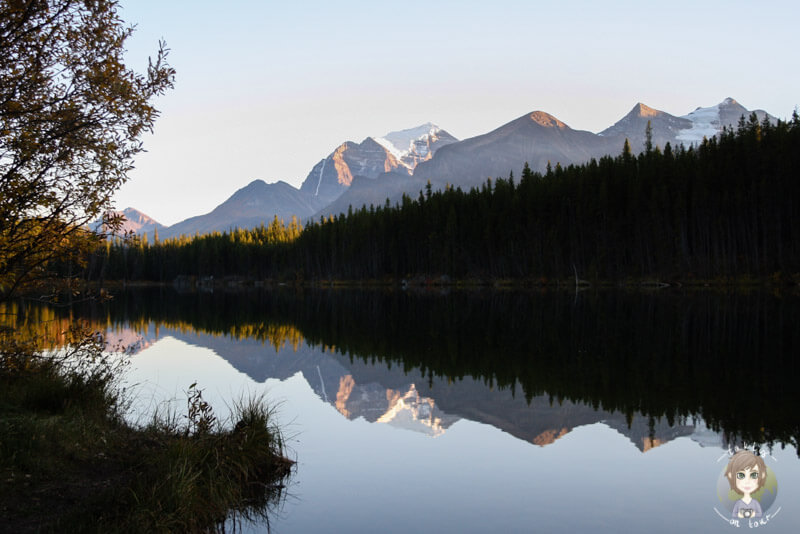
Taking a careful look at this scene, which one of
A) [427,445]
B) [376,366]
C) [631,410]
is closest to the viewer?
[427,445]

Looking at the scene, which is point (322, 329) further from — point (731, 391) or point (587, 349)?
point (731, 391)

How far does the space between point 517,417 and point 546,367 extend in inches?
236

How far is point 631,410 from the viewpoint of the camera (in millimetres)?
13875

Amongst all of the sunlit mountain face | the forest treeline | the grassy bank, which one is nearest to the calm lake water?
the sunlit mountain face

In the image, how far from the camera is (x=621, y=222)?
260 ft

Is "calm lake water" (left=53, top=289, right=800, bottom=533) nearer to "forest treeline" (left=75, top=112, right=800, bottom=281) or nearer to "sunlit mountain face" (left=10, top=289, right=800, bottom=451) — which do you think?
"sunlit mountain face" (left=10, top=289, right=800, bottom=451)

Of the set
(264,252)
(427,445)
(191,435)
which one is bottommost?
(427,445)

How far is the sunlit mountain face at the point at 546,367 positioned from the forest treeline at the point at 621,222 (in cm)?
2210

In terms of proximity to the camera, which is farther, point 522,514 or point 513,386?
point 513,386

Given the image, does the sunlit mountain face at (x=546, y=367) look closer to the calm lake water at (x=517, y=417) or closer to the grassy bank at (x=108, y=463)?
the calm lake water at (x=517, y=417)

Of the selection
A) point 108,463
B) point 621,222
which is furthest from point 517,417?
point 621,222

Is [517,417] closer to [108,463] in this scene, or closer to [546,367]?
[546,367]

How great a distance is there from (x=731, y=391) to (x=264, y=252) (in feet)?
514

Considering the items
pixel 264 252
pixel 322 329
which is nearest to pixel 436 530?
pixel 322 329
